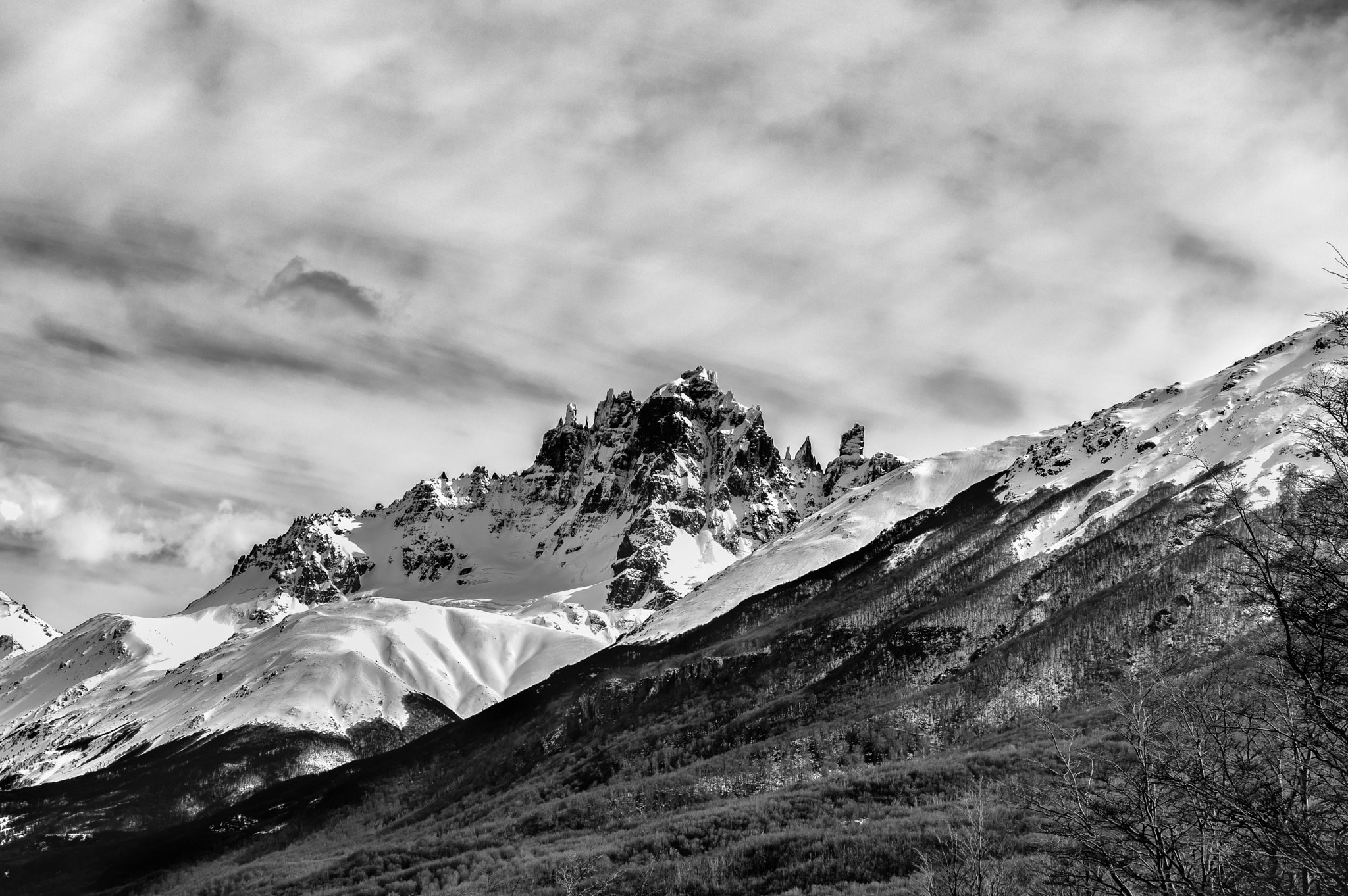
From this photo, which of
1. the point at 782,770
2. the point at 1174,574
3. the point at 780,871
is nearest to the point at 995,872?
the point at 780,871

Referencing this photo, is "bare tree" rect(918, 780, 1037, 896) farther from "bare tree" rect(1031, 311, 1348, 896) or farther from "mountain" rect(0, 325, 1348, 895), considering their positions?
"bare tree" rect(1031, 311, 1348, 896)

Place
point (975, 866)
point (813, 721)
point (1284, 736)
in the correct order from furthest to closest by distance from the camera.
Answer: point (813, 721) → point (975, 866) → point (1284, 736)

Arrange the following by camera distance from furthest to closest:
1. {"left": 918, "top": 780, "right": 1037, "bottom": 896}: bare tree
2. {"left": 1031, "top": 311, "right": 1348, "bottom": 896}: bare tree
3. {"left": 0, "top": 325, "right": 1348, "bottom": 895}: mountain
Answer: {"left": 0, "top": 325, "right": 1348, "bottom": 895}: mountain → {"left": 918, "top": 780, "right": 1037, "bottom": 896}: bare tree → {"left": 1031, "top": 311, "right": 1348, "bottom": 896}: bare tree

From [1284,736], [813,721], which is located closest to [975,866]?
[1284,736]

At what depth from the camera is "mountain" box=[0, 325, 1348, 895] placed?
60.9 metres

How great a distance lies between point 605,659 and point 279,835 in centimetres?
6532

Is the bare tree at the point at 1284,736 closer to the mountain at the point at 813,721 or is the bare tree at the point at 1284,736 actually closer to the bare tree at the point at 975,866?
the bare tree at the point at 975,866

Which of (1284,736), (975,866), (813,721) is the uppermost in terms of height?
(813,721)

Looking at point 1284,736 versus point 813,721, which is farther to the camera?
point 813,721

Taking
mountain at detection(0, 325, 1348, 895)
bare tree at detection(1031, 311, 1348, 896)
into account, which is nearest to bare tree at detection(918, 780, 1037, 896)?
mountain at detection(0, 325, 1348, 895)

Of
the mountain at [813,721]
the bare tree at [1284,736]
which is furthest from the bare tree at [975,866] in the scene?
the bare tree at [1284,736]

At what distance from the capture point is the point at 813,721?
112 m

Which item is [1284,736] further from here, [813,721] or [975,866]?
[813,721]

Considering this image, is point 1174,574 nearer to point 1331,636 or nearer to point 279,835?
point 1331,636
